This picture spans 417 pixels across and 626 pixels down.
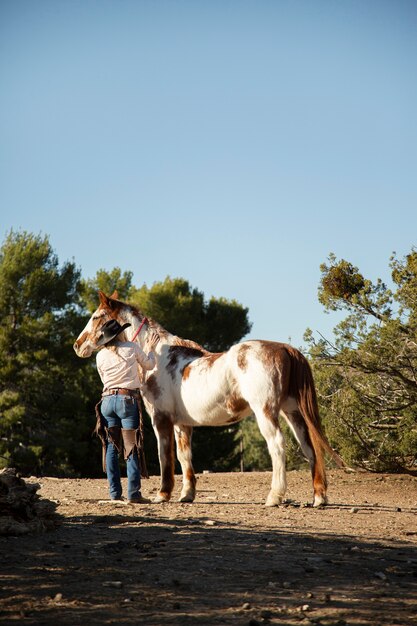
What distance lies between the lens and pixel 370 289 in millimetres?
14664

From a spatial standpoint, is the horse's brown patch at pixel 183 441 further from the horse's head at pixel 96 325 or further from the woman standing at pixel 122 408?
the horse's head at pixel 96 325

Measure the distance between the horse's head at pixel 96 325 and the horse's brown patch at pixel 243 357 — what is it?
1.96m

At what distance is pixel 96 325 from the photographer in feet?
35.3

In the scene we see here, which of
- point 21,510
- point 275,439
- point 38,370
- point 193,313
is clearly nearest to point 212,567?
point 21,510

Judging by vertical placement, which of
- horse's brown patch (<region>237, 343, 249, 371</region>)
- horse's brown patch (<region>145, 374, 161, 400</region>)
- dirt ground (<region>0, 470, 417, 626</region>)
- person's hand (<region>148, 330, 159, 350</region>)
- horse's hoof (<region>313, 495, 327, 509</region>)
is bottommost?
dirt ground (<region>0, 470, 417, 626</region>)

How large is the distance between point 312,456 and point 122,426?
2.42 m

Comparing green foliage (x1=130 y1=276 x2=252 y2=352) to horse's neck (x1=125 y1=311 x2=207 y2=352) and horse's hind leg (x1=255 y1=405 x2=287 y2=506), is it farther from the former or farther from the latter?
horse's hind leg (x1=255 y1=405 x2=287 y2=506)

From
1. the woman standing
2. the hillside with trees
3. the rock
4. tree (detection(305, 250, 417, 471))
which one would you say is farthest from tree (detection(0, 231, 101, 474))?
the rock

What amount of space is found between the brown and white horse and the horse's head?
0.01 meters

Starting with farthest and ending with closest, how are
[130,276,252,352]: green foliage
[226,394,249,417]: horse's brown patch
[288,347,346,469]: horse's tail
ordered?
[130,276,252,352]: green foliage < [226,394,249,417]: horse's brown patch < [288,347,346,469]: horse's tail

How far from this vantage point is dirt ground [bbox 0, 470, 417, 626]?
487 centimetres

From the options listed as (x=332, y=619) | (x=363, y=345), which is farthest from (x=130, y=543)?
(x=363, y=345)

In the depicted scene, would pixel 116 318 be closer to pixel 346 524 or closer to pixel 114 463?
pixel 114 463

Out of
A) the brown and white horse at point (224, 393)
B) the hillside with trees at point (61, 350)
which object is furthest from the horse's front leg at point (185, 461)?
the hillside with trees at point (61, 350)
